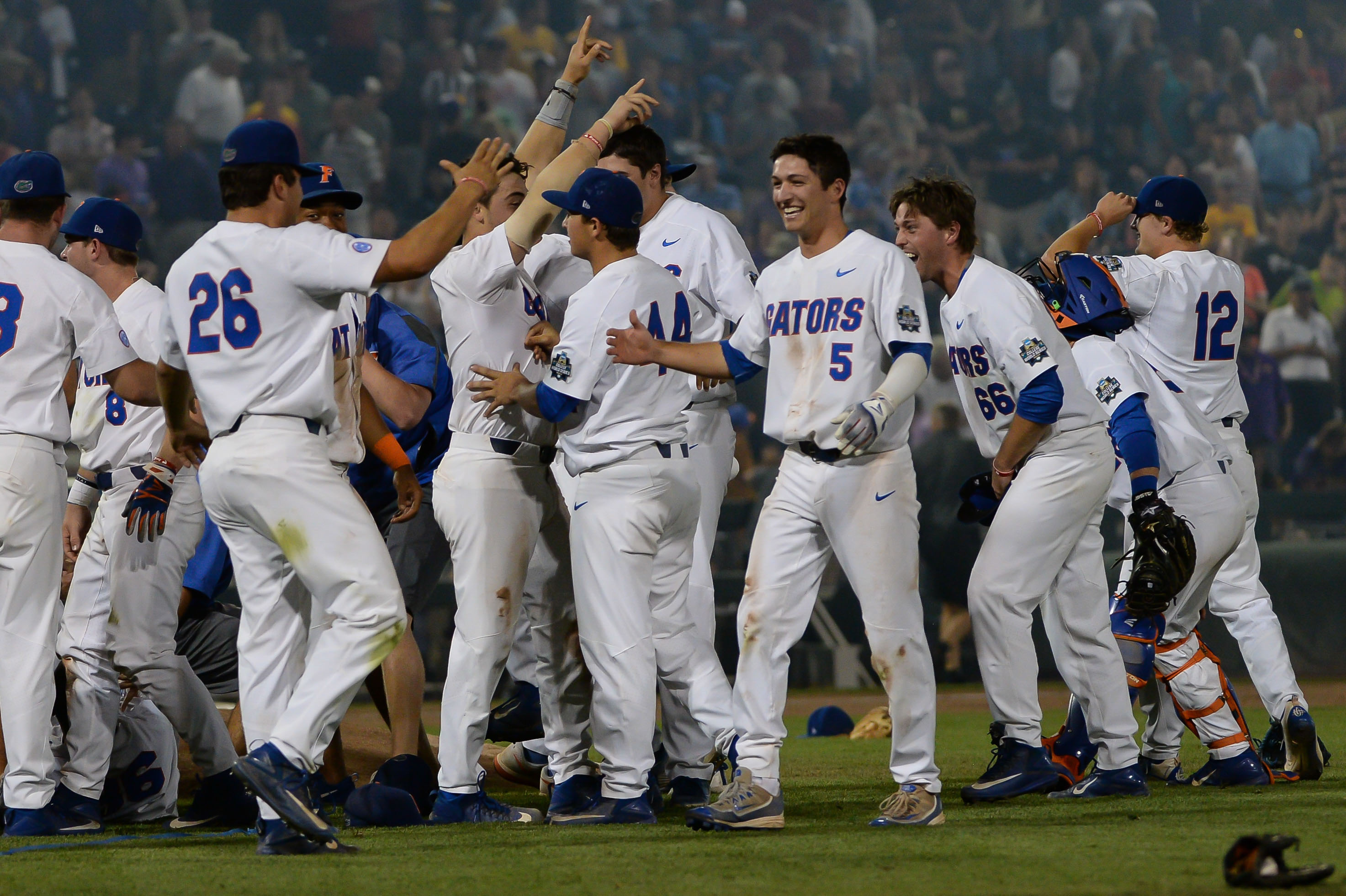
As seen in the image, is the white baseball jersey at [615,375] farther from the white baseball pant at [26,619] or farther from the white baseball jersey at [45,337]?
the white baseball pant at [26,619]

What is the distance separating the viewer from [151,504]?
4738 millimetres

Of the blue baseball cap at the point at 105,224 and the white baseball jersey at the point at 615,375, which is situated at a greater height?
the blue baseball cap at the point at 105,224

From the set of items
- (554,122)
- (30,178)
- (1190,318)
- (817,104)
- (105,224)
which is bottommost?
(1190,318)

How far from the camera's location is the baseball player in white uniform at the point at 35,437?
4.39 meters

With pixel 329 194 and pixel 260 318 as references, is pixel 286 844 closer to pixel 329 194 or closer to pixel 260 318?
pixel 260 318

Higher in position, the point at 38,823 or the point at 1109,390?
the point at 1109,390

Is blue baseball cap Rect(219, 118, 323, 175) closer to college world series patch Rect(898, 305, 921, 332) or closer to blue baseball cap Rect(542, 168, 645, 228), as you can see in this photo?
blue baseball cap Rect(542, 168, 645, 228)

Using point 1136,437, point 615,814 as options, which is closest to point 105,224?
point 615,814

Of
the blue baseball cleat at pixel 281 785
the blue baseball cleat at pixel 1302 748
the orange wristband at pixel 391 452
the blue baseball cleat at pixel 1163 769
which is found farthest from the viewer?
the blue baseball cleat at pixel 1163 769

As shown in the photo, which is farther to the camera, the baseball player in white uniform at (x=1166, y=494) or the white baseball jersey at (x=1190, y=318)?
the white baseball jersey at (x=1190, y=318)

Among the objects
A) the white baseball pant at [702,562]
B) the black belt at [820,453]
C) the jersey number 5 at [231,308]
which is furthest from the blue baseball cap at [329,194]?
the black belt at [820,453]

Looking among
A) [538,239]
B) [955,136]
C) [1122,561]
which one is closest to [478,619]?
[538,239]

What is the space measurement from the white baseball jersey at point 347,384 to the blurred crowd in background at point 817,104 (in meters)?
8.05

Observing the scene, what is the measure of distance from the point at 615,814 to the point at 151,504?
1860mm
